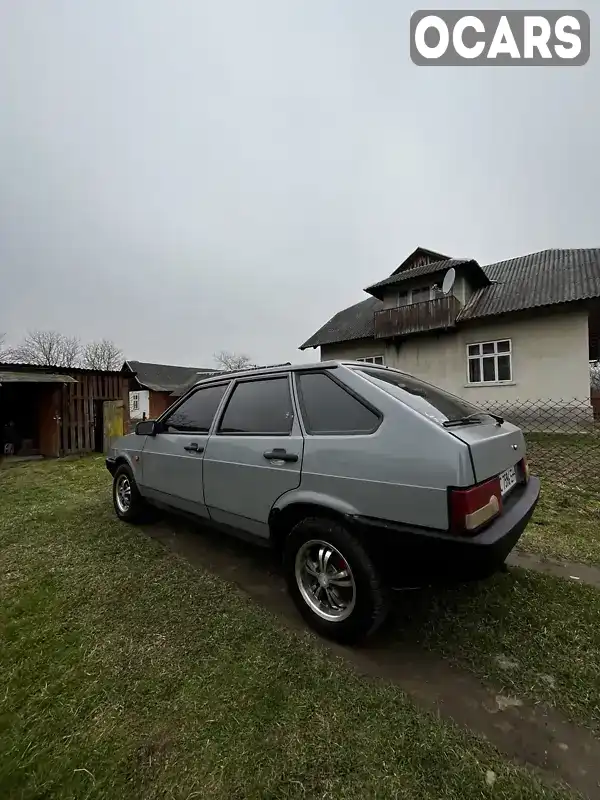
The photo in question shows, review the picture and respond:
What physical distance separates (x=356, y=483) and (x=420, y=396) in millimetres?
707

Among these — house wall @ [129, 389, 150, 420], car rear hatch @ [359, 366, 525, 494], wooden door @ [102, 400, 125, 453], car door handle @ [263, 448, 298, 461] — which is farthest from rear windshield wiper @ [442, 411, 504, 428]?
house wall @ [129, 389, 150, 420]

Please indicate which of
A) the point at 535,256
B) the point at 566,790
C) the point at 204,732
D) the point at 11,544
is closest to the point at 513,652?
the point at 566,790

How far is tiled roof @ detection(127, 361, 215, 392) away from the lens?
33844 mm

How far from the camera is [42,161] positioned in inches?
339

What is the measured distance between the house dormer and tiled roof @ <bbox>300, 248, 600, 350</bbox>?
269mm

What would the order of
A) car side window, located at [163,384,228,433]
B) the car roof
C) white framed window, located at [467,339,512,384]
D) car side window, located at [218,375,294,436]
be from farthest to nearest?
1. white framed window, located at [467,339,512,384]
2. car side window, located at [163,384,228,433]
3. car side window, located at [218,375,294,436]
4. the car roof

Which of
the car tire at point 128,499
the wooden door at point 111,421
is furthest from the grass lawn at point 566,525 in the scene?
the wooden door at point 111,421

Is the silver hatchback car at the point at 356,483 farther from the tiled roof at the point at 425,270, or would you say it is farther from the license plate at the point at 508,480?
the tiled roof at the point at 425,270

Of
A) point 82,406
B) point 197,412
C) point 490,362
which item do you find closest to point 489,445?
point 197,412

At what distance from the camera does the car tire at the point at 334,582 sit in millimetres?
1833

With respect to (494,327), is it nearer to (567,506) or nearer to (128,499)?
(567,506)

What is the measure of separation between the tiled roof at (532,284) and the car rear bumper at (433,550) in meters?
12.1

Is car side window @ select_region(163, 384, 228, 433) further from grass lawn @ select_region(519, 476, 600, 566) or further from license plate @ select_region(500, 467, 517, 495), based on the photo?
grass lawn @ select_region(519, 476, 600, 566)

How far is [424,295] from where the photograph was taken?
14422 mm
